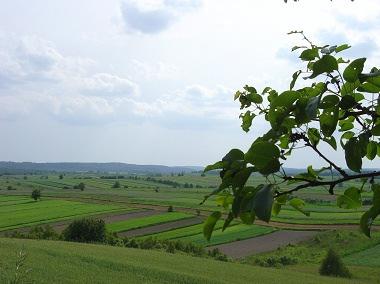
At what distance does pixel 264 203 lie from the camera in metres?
0.95

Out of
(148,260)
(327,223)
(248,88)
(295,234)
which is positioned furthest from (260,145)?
(327,223)

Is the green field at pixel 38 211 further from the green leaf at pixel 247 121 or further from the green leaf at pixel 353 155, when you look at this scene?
the green leaf at pixel 353 155

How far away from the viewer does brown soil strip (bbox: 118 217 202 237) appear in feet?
159

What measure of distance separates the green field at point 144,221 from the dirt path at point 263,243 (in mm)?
10527

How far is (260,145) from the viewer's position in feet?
3.46

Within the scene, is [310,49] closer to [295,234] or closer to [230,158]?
[230,158]

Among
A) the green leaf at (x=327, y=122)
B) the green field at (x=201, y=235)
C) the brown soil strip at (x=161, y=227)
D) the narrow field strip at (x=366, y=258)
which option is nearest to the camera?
the green leaf at (x=327, y=122)

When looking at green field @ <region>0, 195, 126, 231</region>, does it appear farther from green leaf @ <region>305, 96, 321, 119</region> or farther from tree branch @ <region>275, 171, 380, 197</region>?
green leaf @ <region>305, 96, 321, 119</region>

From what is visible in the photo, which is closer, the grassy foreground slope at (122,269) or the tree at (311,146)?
the tree at (311,146)

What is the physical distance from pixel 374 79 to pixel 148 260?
27462mm

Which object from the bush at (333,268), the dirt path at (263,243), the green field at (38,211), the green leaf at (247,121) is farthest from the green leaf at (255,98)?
the green field at (38,211)

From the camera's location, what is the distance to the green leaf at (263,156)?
1053 mm

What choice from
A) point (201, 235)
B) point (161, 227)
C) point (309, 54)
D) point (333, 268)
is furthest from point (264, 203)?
point (161, 227)

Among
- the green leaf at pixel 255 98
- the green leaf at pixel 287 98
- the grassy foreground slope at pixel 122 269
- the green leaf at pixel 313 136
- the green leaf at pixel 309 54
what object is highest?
the green leaf at pixel 309 54
